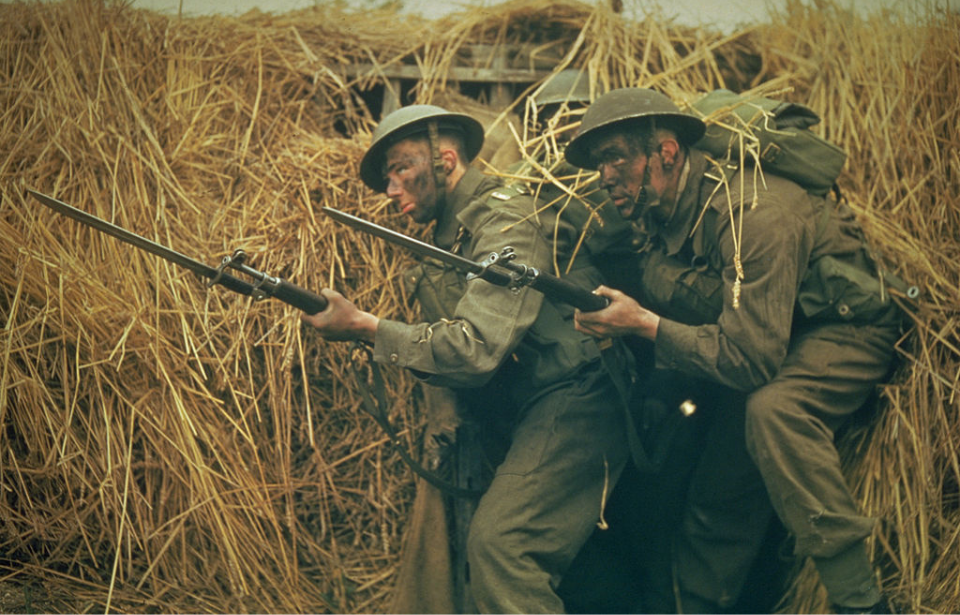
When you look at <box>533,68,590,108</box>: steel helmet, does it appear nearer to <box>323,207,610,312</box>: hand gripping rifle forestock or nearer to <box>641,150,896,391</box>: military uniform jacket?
<box>641,150,896,391</box>: military uniform jacket

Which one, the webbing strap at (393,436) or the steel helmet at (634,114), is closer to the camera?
the steel helmet at (634,114)

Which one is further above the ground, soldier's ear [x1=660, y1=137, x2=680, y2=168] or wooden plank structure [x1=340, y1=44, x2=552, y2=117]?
wooden plank structure [x1=340, y1=44, x2=552, y2=117]

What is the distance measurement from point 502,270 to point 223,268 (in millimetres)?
1083

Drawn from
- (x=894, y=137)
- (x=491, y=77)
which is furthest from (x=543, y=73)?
(x=894, y=137)

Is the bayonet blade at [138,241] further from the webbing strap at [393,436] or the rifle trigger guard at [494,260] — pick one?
the webbing strap at [393,436]

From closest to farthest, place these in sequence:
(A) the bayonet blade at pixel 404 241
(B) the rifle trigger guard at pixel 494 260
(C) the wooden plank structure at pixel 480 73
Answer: (A) the bayonet blade at pixel 404 241 < (B) the rifle trigger guard at pixel 494 260 < (C) the wooden plank structure at pixel 480 73

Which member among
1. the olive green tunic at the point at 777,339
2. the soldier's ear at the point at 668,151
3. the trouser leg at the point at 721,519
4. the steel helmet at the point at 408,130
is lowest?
the trouser leg at the point at 721,519

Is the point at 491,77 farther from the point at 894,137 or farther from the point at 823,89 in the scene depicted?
the point at 894,137

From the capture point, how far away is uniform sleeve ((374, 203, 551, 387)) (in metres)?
3.88

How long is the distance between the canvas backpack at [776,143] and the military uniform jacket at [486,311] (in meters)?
0.79

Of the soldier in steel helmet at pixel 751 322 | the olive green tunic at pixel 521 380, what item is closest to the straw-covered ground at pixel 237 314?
the soldier in steel helmet at pixel 751 322

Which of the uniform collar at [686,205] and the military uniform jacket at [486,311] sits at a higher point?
the uniform collar at [686,205]

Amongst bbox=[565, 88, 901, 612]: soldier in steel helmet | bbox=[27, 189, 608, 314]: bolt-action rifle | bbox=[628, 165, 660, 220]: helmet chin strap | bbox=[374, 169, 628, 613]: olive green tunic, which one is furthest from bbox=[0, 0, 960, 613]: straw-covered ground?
bbox=[628, 165, 660, 220]: helmet chin strap

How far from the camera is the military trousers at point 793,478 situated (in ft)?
12.6
